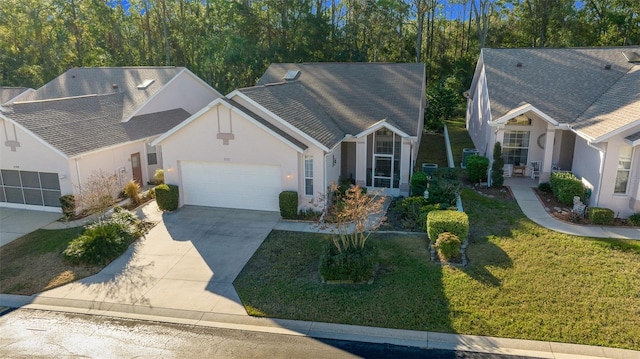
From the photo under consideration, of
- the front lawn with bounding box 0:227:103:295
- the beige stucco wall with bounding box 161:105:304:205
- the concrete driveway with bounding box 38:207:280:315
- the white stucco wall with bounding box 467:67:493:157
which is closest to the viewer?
the concrete driveway with bounding box 38:207:280:315

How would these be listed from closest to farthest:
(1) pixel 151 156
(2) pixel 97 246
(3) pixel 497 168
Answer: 1. (2) pixel 97 246
2. (3) pixel 497 168
3. (1) pixel 151 156

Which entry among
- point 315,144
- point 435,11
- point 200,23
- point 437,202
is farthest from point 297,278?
point 435,11

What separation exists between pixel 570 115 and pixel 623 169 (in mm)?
4528

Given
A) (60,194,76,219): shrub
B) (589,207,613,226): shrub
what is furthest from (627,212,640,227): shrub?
(60,194,76,219): shrub

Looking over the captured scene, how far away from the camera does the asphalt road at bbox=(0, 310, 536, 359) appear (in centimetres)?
937

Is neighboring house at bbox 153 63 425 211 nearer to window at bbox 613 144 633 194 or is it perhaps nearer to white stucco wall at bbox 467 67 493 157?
white stucco wall at bbox 467 67 493 157

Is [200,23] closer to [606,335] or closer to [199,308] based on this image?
[199,308]

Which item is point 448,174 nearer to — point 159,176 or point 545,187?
point 545,187

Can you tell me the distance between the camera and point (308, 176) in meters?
17.2

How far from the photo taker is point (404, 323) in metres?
10.2

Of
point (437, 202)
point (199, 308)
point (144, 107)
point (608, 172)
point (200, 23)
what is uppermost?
point (200, 23)

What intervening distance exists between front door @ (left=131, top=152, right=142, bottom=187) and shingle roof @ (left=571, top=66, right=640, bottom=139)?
19.2m

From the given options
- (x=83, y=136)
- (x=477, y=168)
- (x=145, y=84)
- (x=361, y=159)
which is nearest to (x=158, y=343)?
(x=361, y=159)

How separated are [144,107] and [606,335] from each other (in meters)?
22.4
